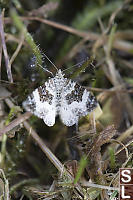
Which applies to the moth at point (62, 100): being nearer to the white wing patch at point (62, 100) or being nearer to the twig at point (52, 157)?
the white wing patch at point (62, 100)

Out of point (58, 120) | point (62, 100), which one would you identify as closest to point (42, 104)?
point (62, 100)

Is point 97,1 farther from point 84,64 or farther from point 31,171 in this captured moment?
point 31,171

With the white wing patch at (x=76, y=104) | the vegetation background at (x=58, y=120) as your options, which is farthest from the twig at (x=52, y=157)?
the white wing patch at (x=76, y=104)

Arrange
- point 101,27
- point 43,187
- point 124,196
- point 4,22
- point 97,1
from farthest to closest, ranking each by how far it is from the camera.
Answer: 1. point 97,1
2. point 101,27
3. point 4,22
4. point 43,187
5. point 124,196

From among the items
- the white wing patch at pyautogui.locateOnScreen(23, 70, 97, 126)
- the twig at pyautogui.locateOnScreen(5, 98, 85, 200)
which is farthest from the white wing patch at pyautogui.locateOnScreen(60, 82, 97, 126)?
the twig at pyautogui.locateOnScreen(5, 98, 85, 200)

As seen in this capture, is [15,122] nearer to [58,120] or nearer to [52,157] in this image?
[52,157]

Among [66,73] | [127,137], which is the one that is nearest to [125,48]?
[66,73]
